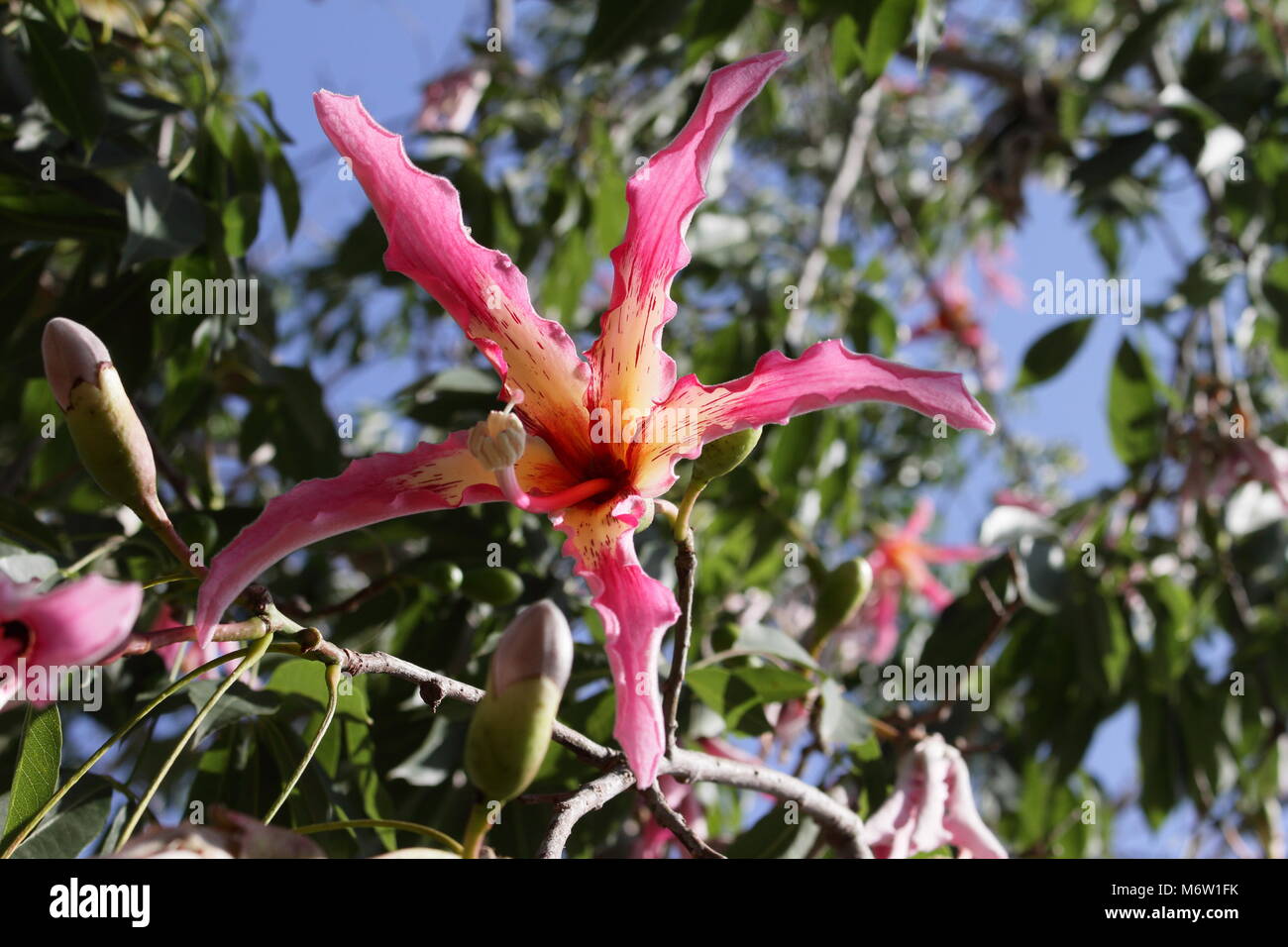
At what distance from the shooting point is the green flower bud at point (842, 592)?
67.6 inches

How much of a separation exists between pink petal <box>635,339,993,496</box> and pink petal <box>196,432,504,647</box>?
19 centimetres

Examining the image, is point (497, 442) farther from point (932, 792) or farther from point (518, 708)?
point (932, 792)

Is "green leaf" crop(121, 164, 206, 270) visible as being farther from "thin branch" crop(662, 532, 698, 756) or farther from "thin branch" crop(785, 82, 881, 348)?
"thin branch" crop(785, 82, 881, 348)

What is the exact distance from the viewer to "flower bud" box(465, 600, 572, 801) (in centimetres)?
86

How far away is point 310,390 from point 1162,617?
205 cm

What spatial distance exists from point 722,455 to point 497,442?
24cm

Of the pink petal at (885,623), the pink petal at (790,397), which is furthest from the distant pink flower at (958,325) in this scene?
the pink petal at (790,397)

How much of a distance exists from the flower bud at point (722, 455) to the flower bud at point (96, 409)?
1.78ft

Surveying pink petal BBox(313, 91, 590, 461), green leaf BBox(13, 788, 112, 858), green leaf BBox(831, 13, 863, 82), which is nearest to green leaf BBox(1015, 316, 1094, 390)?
green leaf BBox(831, 13, 863, 82)

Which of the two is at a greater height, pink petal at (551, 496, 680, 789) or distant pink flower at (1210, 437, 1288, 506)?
distant pink flower at (1210, 437, 1288, 506)

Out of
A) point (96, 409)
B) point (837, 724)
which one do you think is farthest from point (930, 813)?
point (96, 409)

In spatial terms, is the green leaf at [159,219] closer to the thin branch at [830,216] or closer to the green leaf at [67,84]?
the green leaf at [67,84]
